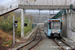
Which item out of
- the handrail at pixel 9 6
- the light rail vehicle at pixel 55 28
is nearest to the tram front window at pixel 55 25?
the light rail vehicle at pixel 55 28

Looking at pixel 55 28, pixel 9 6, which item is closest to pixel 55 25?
pixel 55 28

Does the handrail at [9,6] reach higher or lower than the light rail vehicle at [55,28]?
higher

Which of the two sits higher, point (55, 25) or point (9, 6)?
point (9, 6)

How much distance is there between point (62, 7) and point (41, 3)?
3600mm

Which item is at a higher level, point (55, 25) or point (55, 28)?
point (55, 25)

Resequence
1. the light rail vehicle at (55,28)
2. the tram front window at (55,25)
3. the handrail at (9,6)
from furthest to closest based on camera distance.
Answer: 1. the tram front window at (55,25)
2. the light rail vehicle at (55,28)
3. the handrail at (9,6)

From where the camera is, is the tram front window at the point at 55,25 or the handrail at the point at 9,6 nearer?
the handrail at the point at 9,6

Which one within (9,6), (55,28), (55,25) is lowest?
(55,28)

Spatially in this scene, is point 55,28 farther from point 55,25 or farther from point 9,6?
point 9,6

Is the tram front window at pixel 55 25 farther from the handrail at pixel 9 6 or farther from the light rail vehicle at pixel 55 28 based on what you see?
the handrail at pixel 9 6

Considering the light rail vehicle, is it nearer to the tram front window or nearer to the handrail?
the tram front window

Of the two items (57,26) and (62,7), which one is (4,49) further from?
(62,7)

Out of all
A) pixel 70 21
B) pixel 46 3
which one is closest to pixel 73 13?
pixel 70 21

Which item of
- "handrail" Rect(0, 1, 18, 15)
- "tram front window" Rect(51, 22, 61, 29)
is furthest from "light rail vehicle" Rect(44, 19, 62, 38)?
"handrail" Rect(0, 1, 18, 15)
